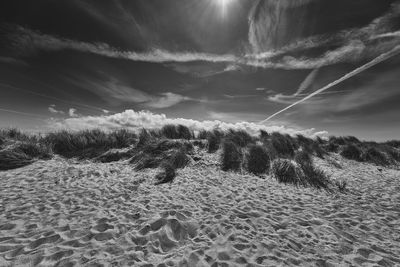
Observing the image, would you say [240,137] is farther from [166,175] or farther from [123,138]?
[123,138]

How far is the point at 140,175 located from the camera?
7.59 metres

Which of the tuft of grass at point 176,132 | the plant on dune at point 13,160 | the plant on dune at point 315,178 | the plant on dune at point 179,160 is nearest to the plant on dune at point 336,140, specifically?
the plant on dune at point 315,178

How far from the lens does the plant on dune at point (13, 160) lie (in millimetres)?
7403

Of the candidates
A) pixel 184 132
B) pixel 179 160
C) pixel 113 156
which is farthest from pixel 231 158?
pixel 184 132

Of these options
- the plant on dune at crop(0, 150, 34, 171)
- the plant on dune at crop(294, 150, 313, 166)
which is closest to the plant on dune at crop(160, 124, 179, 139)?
the plant on dune at crop(0, 150, 34, 171)

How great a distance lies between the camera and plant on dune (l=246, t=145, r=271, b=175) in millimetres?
8531

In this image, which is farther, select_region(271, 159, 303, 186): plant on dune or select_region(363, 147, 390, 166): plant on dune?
select_region(363, 147, 390, 166): plant on dune

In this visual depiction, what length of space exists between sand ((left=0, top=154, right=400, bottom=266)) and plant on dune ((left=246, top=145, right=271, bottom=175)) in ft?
4.67

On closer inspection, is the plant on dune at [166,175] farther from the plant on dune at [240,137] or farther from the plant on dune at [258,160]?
the plant on dune at [240,137]

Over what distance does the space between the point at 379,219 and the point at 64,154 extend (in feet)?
44.0

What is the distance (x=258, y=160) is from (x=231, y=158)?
135cm

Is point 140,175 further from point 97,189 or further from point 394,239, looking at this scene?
point 394,239

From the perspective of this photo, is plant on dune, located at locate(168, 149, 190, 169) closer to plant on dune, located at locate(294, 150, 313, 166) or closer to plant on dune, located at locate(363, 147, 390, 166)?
plant on dune, located at locate(294, 150, 313, 166)

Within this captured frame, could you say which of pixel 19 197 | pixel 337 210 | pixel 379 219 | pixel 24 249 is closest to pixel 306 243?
pixel 337 210
